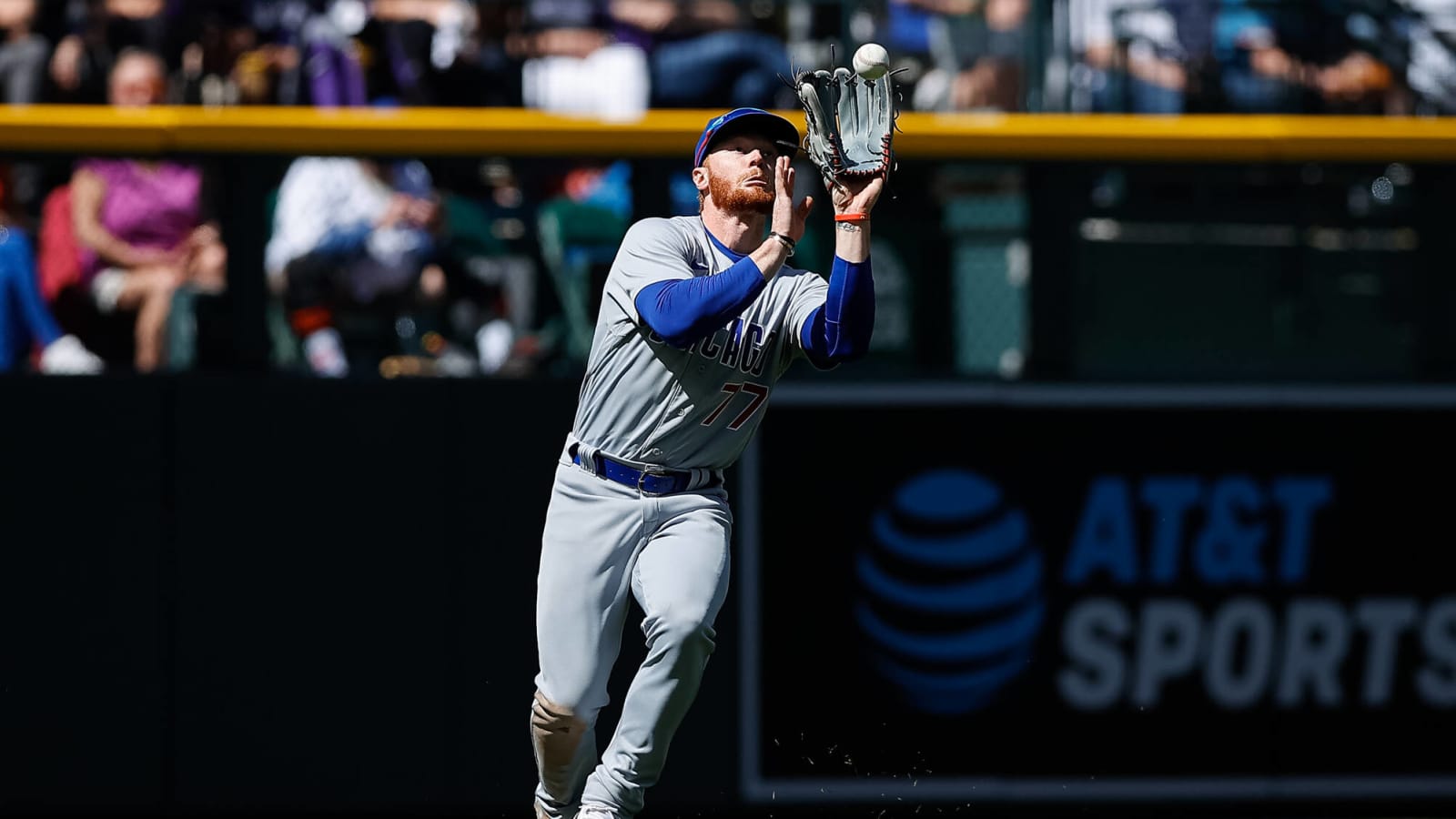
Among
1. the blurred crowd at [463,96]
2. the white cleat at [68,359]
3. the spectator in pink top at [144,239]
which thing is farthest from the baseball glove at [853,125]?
the white cleat at [68,359]

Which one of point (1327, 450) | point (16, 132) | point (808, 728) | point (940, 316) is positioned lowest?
point (808, 728)

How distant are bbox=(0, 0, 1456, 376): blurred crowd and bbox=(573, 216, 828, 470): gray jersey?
2.16 metres

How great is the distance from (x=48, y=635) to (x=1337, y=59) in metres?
5.58

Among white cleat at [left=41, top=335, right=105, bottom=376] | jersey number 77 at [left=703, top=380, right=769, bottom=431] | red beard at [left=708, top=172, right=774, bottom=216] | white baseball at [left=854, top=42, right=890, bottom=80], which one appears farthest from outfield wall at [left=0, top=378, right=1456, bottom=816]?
white baseball at [left=854, top=42, right=890, bottom=80]

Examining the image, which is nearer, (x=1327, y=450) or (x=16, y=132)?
(x=16, y=132)

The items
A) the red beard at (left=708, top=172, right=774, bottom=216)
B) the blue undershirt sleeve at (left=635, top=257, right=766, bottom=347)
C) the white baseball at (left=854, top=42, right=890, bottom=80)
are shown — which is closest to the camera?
the white baseball at (left=854, top=42, right=890, bottom=80)

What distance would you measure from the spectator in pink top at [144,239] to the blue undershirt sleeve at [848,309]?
3.42m

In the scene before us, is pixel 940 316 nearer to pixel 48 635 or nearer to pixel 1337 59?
pixel 1337 59

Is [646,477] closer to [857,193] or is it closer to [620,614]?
[620,614]

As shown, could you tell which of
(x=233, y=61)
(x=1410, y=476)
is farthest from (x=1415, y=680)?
(x=233, y=61)

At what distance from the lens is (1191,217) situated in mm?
7824

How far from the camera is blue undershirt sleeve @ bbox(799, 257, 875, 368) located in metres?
5.04

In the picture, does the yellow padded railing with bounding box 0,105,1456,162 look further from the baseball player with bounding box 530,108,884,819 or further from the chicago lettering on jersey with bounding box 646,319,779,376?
the chicago lettering on jersey with bounding box 646,319,779,376

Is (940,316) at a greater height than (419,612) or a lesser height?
greater
